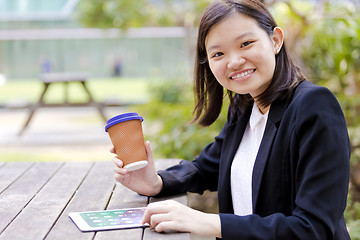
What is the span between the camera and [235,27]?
132cm

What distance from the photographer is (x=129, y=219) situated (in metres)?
1.28

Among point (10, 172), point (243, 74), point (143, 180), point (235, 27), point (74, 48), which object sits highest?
point (235, 27)

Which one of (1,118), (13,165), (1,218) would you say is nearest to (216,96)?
(1,218)

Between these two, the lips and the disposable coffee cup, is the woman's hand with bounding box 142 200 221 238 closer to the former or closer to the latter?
the disposable coffee cup

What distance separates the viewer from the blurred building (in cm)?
1164

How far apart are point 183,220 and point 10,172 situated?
38.3 inches

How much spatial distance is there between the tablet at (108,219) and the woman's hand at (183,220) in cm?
8

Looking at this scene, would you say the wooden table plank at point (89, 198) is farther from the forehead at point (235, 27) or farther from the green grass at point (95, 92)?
the green grass at point (95, 92)

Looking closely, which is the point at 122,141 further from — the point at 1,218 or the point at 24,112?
the point at 24,112

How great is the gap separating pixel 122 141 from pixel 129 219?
20cm

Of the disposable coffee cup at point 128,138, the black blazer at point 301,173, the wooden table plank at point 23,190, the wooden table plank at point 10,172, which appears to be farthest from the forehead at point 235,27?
the wooden table plank at point 10,172

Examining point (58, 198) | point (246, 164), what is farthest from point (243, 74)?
point (58, 198)

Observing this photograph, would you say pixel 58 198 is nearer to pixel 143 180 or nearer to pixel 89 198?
pixel 89 198

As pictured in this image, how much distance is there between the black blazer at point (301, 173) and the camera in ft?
3.72
